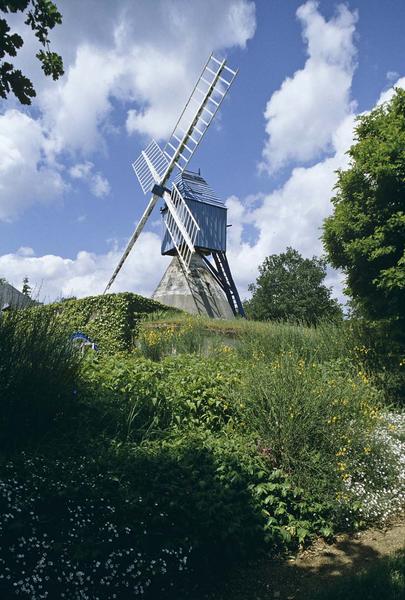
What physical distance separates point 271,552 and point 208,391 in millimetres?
2408

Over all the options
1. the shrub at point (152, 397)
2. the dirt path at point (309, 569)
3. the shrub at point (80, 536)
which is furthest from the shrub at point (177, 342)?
the shrub at point (80, 536)

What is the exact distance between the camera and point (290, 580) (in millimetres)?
4094

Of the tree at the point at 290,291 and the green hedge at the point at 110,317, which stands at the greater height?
the tree at the point at 290,291

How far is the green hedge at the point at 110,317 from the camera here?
13523 millimetres

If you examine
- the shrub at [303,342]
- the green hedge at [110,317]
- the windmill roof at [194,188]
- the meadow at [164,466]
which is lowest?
the meadow at [164,466]

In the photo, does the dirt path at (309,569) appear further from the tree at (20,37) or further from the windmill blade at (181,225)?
the windmill blade at (181,225)

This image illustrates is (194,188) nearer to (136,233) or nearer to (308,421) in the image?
(136,233)

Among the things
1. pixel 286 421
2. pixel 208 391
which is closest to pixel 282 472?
pixel 286 421

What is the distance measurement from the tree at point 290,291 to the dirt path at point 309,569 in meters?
29.7

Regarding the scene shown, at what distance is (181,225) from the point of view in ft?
66.3

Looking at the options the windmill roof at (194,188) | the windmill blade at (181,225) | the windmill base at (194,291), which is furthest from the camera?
the windmill roof at (194,188)

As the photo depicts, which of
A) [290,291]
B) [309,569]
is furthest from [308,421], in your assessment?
[290,291]

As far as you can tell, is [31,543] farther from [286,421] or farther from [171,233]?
[171,233]

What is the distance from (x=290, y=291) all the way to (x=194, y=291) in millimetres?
17864
